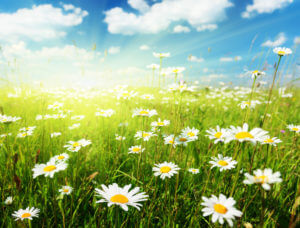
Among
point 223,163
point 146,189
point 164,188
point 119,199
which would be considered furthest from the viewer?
point 164,188

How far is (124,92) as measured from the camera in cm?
200

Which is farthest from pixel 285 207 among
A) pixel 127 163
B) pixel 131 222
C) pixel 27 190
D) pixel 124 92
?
pixel 27 190

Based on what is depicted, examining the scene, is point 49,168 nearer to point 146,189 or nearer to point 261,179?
point 146,189

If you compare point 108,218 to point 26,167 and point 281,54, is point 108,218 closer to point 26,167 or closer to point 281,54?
point 26,167

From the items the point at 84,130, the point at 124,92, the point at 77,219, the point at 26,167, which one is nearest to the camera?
the point at 77,219

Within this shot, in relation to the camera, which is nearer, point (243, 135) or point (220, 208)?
point (220, 208)

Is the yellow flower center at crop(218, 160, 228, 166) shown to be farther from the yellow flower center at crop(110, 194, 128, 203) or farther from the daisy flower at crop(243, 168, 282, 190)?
the yellow flower center at crop(110, 194, 128, 203)

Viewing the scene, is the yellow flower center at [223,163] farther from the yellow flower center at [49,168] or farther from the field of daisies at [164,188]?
the yellow flower center at [49,168]

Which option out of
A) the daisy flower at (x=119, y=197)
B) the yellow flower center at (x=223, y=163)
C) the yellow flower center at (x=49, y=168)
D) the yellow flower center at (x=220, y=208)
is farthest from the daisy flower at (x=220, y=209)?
the yellow flower center at (x=49, y=168)

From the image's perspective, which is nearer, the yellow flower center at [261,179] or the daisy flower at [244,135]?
the yellow flower center at [261,179]

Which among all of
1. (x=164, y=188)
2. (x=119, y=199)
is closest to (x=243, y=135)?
(x=119, y=199)

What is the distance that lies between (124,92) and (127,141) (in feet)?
2.71

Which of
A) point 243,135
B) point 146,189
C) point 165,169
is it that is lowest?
point 146,189

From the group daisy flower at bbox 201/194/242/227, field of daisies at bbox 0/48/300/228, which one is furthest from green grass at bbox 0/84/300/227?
daisy flower at bbox 201/194/242/227
